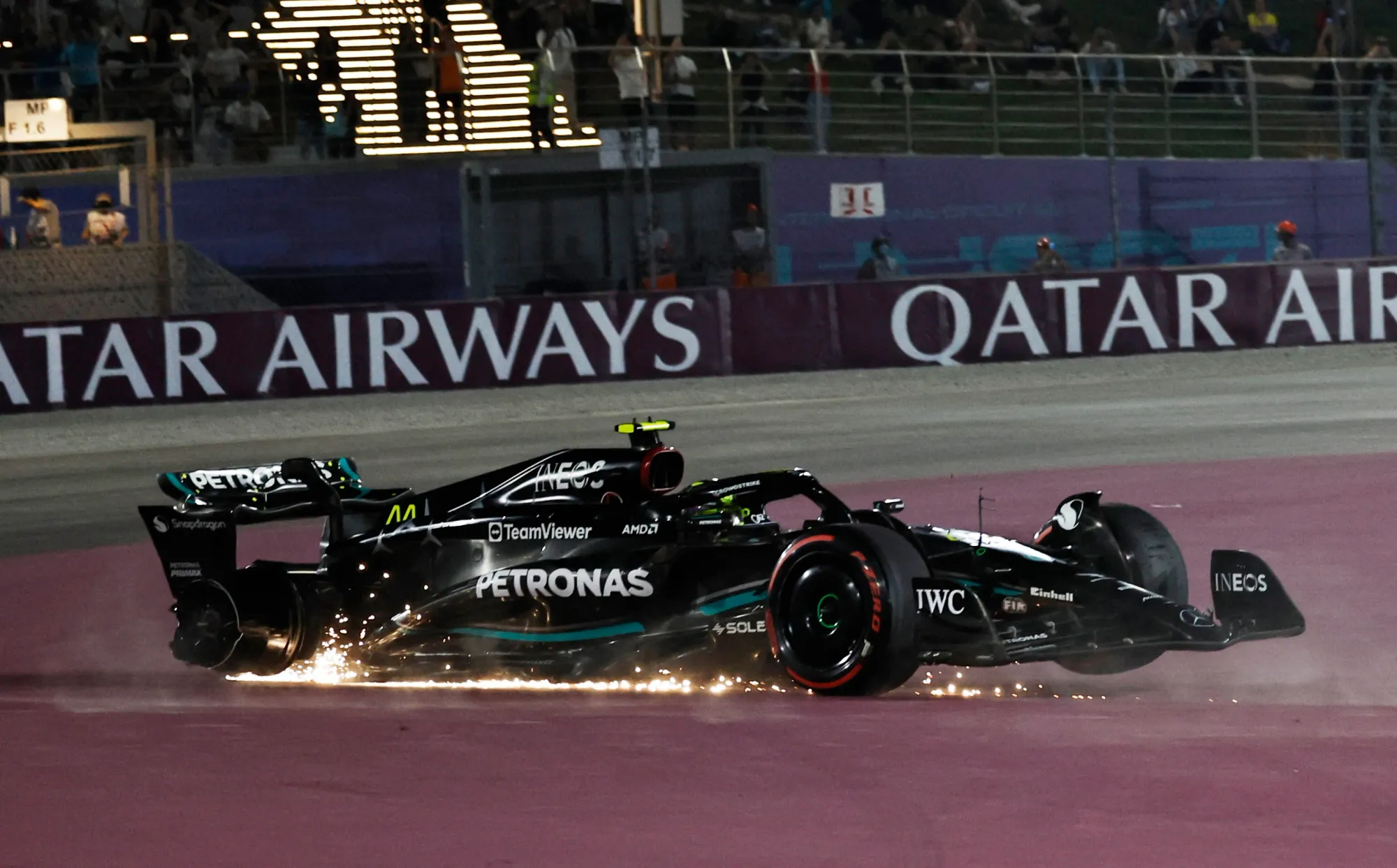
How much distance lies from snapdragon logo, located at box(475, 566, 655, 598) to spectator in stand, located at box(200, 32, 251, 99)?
666 inches

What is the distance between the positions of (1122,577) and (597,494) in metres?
1.95

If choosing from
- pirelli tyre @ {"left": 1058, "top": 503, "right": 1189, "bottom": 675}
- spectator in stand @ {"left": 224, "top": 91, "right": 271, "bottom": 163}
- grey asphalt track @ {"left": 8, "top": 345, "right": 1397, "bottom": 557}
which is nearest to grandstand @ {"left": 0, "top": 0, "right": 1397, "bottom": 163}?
spectator in stand @ {"left": 224, "top": 91, "right": 271, "bottom": 163}

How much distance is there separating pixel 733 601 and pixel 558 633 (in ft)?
2.39

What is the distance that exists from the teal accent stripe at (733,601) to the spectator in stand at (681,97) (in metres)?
16.4

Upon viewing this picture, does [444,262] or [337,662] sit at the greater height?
[444,262]

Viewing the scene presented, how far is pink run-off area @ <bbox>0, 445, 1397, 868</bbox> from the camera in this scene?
478 centimetres

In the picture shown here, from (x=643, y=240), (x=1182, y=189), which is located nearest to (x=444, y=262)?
(x=643, y=240)

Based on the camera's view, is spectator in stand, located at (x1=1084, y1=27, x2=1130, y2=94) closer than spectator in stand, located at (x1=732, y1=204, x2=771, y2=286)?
No

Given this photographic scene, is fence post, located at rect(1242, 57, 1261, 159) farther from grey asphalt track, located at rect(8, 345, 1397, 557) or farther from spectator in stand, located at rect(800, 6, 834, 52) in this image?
spectator in stand, located at rect(800, 6, 834, 52)

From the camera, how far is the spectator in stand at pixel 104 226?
20.6 m

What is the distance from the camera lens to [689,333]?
1955 centimetres

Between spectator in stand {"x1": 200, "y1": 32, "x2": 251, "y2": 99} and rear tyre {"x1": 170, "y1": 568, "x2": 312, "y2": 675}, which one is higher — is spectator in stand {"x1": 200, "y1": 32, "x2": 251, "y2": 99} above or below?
above

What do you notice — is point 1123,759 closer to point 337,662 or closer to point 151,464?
point 337,662

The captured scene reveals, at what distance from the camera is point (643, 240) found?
2191 centimetres
